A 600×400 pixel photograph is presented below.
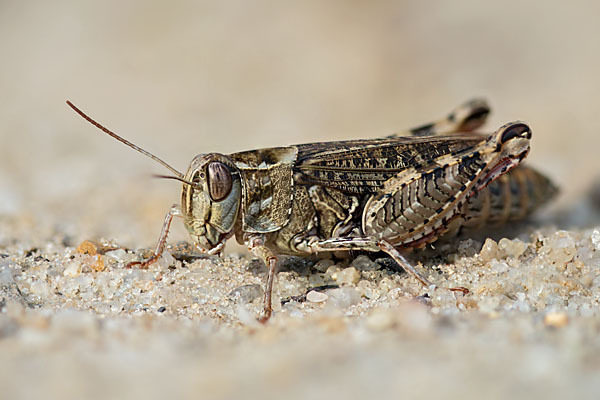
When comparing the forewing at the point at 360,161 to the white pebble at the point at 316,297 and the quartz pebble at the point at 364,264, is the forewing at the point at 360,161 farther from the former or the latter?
the white pebble at the point at 316,297

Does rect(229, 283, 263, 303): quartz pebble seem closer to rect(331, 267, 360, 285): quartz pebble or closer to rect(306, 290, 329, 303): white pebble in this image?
rect(306, 290, 329, 303): white pebble

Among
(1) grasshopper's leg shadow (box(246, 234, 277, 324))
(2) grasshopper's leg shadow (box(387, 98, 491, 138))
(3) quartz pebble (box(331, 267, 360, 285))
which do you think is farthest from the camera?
(2) grasshopper's leg shadow (box(387, 98, 491, 138))

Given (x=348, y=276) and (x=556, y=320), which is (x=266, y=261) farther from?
(x=556, y=320)

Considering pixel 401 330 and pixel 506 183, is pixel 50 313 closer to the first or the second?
pixel 401 330

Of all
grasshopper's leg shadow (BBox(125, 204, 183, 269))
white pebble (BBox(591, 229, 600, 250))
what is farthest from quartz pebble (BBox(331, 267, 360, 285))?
white pebble (BBox(591, 229, 600, 250))

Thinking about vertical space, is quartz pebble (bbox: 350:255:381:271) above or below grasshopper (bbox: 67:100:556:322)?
below

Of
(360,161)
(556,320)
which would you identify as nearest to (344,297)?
(360,161)

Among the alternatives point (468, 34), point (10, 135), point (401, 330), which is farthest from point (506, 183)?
point (10, 135)
